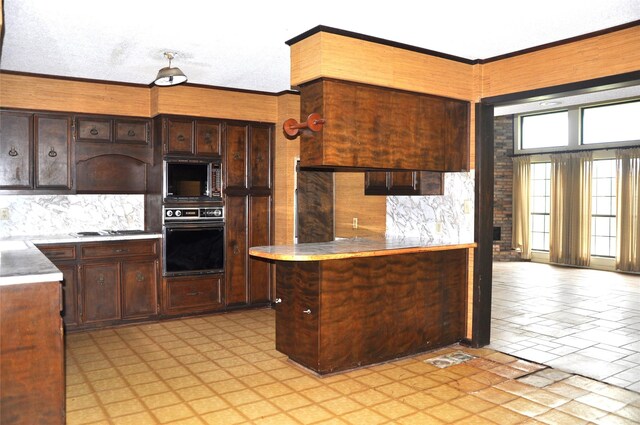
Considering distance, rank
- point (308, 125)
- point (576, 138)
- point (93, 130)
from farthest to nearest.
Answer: point (576, 138) → point (93, 130) → point (308, 125)

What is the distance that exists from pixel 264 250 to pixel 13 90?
3198 millimetres

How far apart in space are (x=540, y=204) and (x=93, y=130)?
8054 mm

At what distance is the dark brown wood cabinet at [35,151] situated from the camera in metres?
5.03

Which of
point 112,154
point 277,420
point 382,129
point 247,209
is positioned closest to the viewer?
point 277,420

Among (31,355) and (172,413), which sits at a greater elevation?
(31,355)

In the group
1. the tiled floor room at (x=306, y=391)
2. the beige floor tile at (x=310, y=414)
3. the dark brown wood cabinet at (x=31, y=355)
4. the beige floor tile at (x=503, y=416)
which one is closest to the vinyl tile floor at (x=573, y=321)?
the tiled floor room at (x=306, y=391)

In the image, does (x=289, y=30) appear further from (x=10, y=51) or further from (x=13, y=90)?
(x=13, y=90)

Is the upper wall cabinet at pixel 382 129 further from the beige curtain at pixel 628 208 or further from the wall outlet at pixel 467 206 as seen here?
the beige curtain at pixel 628 208

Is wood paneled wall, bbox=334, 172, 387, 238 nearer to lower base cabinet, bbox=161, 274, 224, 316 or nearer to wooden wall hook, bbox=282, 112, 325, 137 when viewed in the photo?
lower base cabinet, bbox=161, 274, 224, 316

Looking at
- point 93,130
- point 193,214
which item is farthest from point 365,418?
point 93,130

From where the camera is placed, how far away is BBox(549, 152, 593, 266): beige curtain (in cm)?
897

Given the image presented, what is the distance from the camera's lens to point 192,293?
5.70m

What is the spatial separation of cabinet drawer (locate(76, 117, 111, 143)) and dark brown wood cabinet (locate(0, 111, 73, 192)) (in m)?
0.10

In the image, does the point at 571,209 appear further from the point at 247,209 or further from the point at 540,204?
the point at 247,209
